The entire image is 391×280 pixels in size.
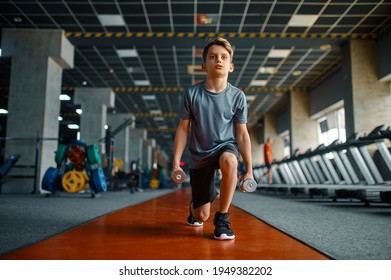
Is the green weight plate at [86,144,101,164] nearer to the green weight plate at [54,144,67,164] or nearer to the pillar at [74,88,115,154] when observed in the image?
the green weight plate at [54,144,67,164]

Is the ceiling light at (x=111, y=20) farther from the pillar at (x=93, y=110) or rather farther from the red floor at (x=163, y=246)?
the red floor at (x=163, y=246)

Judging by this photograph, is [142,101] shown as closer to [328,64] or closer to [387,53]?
[328,64]

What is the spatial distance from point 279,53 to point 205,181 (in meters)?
10.8

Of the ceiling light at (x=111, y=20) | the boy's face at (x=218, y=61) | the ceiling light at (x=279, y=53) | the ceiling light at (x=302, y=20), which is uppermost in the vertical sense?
the ceiling light at (x=302, y=20)

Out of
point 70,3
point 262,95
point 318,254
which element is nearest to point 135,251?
point 318,254

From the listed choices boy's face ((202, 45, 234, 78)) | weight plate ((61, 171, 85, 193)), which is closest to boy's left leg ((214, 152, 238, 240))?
boy's face ((202, 45, 234, 78))

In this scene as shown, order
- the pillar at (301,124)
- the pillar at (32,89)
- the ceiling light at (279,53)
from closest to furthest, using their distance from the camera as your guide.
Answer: the pillar at (32,89)
the ceiling light at (279,53)
the pillar at (301,124)

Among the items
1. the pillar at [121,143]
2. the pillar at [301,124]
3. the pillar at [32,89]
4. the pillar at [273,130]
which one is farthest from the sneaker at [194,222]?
the pillar at [273,130]

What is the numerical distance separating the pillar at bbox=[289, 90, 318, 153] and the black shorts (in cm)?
1434

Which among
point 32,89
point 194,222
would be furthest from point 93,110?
point 194,222

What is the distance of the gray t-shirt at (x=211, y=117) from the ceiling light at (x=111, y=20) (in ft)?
26.9

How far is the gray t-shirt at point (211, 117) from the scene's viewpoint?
2.31 m

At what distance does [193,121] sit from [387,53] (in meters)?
9.65
